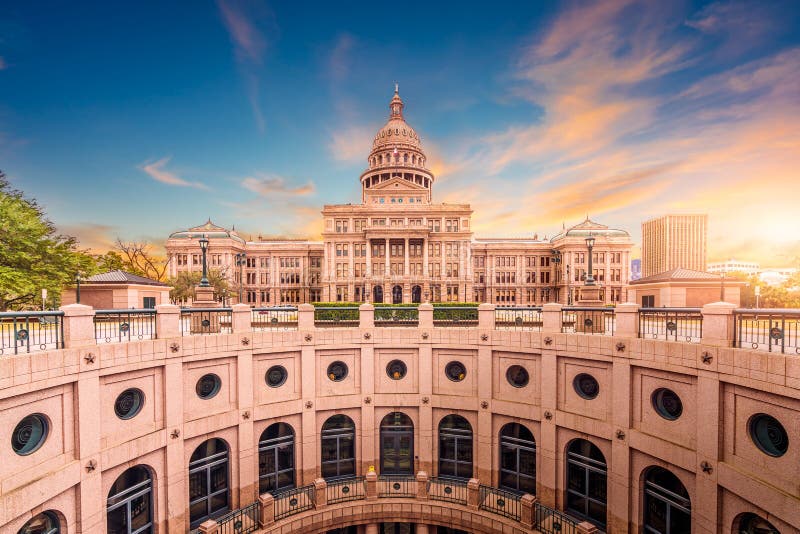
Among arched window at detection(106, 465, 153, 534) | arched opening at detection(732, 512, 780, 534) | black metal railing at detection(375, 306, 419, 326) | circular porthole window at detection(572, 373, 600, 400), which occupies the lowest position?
arched window at detection(106, 465, 153, 534)

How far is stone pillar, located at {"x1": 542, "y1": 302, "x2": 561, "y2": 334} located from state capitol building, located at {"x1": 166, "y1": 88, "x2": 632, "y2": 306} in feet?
151

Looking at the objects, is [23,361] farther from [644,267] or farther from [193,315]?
[644,267]

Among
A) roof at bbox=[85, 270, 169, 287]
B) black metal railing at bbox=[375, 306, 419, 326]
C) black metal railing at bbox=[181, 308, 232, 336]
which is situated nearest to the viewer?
black metal railing at bbox=[181, 308, 232, 336]

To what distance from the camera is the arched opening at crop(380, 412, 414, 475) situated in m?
16.8

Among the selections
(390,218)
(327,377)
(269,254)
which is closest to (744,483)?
(327,377)

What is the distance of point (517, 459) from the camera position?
50.3 feet

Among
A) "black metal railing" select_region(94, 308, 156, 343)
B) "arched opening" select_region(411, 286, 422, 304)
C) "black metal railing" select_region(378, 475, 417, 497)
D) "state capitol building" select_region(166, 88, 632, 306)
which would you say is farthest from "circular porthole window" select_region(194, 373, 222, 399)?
"arched opening" select_region(411, 286, 422, 304)

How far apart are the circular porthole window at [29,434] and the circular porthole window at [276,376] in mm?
7042

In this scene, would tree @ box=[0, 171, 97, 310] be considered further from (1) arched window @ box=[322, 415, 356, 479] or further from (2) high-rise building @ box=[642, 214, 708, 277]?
(2) high-rise building @ box=[642, 214, 708, 277]

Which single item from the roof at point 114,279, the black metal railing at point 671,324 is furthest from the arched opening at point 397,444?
the roof at point 114,279

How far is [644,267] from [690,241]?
85.7 ft

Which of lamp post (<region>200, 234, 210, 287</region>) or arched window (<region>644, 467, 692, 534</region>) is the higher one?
lamp post (<region>200, 234, 210, 287</region>)

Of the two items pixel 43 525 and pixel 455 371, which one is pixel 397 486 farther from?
pixel 43 525

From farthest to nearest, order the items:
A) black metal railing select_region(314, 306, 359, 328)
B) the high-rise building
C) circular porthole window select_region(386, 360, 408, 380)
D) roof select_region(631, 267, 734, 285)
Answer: the high-rise building → roof select_region(631, 267, 734, 285) → black metal railing select_region(314, 306, 359, 328) → circular porthole window select_region(386, 360, 408, 380)
